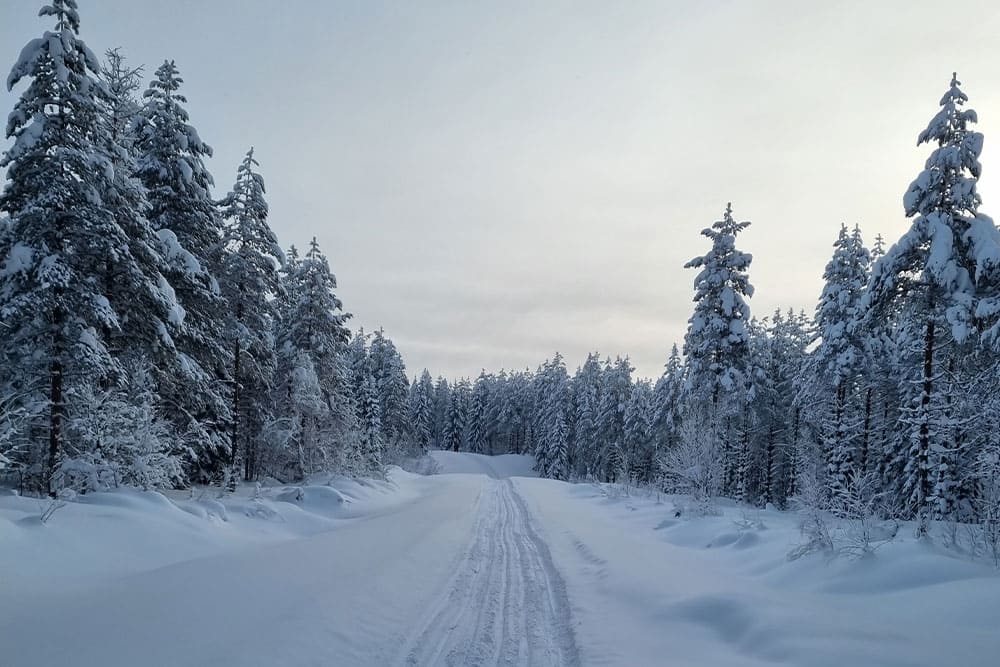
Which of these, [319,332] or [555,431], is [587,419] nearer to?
[555,431]

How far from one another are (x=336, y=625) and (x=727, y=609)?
205 inches

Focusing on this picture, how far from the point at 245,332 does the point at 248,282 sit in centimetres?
208

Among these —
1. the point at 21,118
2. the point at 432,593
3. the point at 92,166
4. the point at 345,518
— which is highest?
the point at 21,118

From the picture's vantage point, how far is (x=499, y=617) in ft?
23.5

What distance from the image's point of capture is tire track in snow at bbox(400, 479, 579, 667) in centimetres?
589

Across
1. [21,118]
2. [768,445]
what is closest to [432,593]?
[21,118]

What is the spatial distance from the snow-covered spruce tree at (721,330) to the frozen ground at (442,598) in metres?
13.9

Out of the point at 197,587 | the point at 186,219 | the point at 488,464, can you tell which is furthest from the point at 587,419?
the point at 197,587

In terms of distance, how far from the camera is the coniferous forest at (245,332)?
1236 cm

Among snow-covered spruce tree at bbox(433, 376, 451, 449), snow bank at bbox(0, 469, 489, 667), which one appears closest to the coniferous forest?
snow bank at bbox(0, 469, 489, 667)

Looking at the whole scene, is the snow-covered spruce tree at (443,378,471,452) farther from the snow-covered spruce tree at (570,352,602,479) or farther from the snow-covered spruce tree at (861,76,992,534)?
the snow-covered spruce tree at (861,76,992,534)

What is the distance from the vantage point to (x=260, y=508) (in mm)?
14031

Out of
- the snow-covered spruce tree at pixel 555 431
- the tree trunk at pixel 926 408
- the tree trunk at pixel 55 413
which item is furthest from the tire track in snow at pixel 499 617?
the snow-covered spruce tree at pixel 555 431

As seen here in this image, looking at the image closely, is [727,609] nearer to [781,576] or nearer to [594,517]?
[781,576]
